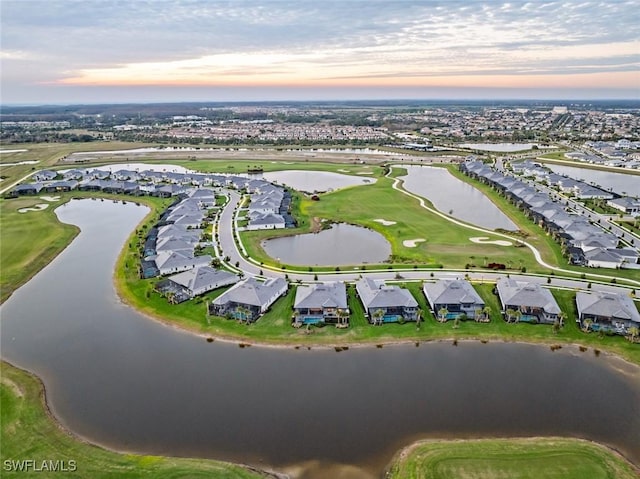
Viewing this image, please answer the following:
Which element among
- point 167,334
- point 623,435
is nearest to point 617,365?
point 623,435

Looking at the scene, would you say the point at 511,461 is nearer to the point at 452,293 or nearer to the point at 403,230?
the point at 452,293

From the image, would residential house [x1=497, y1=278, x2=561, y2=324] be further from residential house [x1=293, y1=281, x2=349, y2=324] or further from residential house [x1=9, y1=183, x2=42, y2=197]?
residential house [x1=9, y1=183, x2=42, y2=197]

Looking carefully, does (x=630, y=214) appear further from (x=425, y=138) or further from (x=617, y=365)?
(x=425, y=138)

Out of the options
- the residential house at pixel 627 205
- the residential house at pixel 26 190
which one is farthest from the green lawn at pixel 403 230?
the residential house at pixel 26 190

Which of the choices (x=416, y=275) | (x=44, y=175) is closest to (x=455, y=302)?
(x=416, y=275)

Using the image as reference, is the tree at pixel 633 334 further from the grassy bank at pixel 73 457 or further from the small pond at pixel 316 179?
the small pond at pixel 316 179
